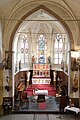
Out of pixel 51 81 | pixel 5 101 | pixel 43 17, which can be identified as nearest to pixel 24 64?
pixel 51 81

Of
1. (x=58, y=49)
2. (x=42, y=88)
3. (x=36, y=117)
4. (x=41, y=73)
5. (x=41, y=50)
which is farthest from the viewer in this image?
(x=41, y=50)

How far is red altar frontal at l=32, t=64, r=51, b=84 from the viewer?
27.9 meters

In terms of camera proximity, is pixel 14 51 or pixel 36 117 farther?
pixel 14 51

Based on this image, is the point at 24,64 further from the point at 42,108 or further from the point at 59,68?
the point at 42,108

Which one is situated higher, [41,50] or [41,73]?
[41,50]

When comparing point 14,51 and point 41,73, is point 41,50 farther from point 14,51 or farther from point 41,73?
point 14,51

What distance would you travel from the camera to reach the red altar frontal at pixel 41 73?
2789 centimetres

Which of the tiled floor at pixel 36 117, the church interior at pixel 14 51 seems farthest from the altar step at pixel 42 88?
the tiled floor at pixel 36 117

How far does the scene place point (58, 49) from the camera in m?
29.5

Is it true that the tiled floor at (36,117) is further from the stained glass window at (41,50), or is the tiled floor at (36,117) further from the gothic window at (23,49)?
the stained glass window at (41,50)

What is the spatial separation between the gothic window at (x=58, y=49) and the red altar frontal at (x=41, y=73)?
1653 millimetres

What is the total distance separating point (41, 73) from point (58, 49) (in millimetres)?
3703

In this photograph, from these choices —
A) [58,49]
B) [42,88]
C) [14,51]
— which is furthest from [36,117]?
[58,49]

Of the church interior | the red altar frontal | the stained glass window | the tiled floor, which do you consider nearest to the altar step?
the red altar frontal
